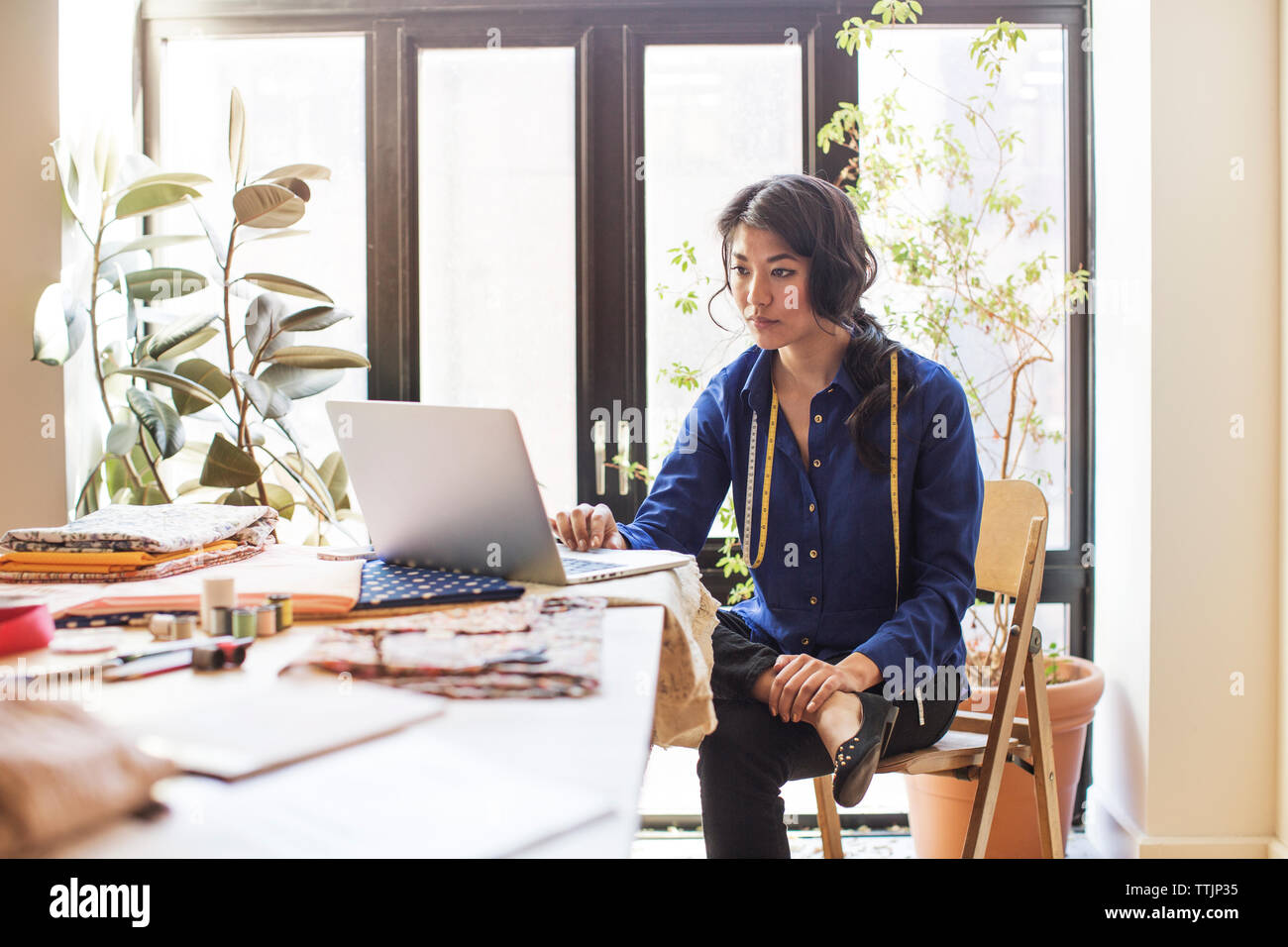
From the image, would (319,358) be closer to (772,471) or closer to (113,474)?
(113,474)

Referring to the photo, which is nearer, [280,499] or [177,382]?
[177,382]

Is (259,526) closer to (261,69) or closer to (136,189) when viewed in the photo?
(136,189)

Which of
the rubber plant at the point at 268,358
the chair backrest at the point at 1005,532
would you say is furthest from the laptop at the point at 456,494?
the rubber plant at the point at 268,358

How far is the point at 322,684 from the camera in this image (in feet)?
2.68

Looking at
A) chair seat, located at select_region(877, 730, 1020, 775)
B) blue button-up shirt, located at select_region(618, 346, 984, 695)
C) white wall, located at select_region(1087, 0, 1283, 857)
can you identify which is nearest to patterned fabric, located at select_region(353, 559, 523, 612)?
blue button-up shirt, located at select_region(618, 346, 984, 695)

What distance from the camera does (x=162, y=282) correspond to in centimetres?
232

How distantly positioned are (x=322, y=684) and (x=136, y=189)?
1.83m

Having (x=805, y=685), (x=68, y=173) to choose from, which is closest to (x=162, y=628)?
(x=805, y=685)

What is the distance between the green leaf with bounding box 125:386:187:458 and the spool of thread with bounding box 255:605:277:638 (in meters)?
1.31

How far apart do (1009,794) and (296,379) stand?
1.86 metres

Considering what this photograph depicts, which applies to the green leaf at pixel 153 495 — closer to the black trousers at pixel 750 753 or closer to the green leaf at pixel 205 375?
the green leaf at pixel 205 375

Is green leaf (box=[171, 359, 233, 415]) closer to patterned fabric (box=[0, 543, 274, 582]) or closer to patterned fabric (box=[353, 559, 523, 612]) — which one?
patterned fabric (box=[0, 543, 274, 582])

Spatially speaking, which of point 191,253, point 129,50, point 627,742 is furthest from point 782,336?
point 129,50
